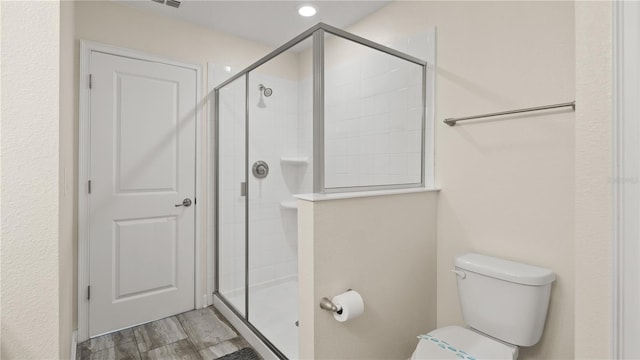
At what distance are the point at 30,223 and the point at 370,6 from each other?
7.42 ft

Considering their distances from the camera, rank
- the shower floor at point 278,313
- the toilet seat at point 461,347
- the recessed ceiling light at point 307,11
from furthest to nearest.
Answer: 1. the recessed ceiling light at point 307,11
2. the shower floor at point 278,313
3. the toilet seat at point 461,347

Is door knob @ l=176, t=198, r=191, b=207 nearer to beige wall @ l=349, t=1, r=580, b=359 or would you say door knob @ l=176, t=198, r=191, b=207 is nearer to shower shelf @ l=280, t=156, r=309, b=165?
shower shelf @ l=280, t=156, r=309, b=165

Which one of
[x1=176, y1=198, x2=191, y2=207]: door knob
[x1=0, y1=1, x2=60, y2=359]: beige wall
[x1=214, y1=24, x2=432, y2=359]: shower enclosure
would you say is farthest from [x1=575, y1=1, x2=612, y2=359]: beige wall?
[x1=176, y1=198, x2=191, y2=207]: door knob

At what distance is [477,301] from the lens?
5.01 ft

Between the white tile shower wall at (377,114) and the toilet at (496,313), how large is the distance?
0.66 metres

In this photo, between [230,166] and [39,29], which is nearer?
[39,29]

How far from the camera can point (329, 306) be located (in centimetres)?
142

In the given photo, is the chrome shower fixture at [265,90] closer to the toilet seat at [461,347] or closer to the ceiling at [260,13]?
the ceiling at [260,13]

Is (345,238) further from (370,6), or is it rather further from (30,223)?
(370,6)

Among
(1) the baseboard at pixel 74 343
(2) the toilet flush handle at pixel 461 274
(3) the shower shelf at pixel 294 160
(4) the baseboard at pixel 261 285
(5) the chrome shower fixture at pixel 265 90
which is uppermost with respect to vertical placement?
(5) the chrome shower fixture at pixel 265 90

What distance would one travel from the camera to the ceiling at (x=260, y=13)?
221cm

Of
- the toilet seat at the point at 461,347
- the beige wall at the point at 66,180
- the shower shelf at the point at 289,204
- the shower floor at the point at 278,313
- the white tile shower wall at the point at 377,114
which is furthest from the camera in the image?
the shower shelf at the point at 289,204

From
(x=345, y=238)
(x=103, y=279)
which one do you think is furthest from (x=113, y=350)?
(x=345, y=238)

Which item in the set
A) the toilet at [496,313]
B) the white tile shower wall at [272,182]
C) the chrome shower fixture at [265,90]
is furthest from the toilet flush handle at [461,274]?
the chrome shower fixture at [265,90]
